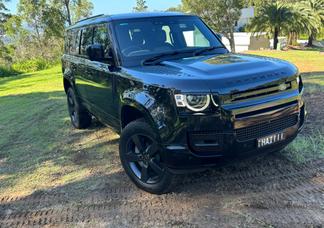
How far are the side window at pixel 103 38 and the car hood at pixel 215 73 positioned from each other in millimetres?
613

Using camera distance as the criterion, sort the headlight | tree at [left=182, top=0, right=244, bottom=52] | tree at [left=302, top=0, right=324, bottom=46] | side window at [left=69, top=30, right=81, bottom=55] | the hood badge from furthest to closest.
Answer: tree at [left=182, top=0, right=244, bottom=52], tree at [left=302, top=0, right=324, bottom=46], side window at [left=69, top=30, right=81, bottom=55], the hood badge, the headlight

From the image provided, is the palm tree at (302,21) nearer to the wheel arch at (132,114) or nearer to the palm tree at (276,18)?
the palm tree at (276,18)

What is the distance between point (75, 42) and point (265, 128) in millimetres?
4103

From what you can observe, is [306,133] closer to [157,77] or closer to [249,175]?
[249,175]

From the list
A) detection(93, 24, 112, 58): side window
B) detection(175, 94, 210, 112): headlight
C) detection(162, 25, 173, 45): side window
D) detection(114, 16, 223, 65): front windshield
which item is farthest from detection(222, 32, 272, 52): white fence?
detection(175, 94, 210, 112): headlight

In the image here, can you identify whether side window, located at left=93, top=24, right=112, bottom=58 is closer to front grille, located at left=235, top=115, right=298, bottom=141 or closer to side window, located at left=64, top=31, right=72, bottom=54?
side window, located at left=64, top=31, right=72, bottom=54

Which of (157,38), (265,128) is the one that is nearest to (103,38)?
(157,38)

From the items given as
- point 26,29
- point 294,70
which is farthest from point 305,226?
point 26,29

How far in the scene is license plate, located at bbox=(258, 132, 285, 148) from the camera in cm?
387

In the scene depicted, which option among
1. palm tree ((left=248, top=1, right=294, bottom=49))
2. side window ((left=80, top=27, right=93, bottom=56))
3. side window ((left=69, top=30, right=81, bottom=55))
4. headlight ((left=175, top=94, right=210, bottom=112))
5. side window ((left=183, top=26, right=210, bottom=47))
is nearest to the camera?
headlight ((left=175, top=94, right=210, bottom=112))

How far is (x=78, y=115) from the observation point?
23.7ft

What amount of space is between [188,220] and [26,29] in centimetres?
3541

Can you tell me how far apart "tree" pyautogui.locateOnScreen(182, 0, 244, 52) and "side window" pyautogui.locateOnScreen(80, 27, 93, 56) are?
96.3ft

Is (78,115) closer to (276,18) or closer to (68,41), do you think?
(68,41)
